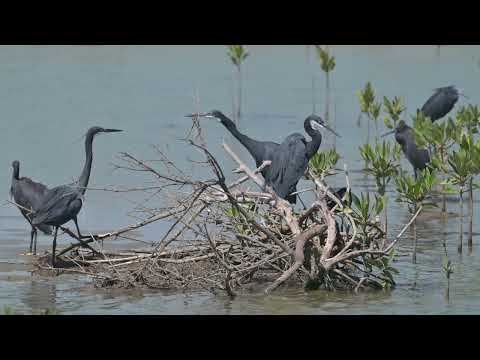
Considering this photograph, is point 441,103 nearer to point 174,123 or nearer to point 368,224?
point 174,123

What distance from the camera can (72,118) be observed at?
19.6 metres

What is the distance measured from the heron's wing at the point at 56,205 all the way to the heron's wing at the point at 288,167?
72.6 inches

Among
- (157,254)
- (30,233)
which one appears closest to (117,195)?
(30,233)

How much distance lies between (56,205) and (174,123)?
9.46 meters

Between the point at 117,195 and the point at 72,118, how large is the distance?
19.5ft

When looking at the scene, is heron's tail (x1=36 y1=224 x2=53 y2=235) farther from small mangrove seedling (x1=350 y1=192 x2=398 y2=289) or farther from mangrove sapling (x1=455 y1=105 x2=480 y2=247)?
mangrove sapling (x1=455 y1=105 x2=480 y2=247)

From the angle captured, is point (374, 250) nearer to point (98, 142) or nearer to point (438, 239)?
point (438, 239)

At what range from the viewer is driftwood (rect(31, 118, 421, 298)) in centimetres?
917

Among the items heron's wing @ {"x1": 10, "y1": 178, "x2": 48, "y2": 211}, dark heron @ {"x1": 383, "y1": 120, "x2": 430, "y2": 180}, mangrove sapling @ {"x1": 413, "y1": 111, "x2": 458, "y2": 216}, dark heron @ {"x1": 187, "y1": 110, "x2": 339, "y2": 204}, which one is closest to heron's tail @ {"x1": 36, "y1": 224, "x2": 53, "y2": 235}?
heron's wing @ {"x1": 10, "y1": 178, "x2": 48, "y2": 211}

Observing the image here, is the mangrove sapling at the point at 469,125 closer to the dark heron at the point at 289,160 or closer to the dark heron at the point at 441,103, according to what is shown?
the dark heron at the point at 289,160

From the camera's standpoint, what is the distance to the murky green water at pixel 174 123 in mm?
9336

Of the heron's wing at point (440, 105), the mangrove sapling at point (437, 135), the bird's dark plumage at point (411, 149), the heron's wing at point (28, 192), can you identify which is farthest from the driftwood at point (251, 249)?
the heron's wing at point (440, 105)

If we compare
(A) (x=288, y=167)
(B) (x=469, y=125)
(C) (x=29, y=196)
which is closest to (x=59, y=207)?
(C) (x=29, y=196)

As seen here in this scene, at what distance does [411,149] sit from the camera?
1430 cm
